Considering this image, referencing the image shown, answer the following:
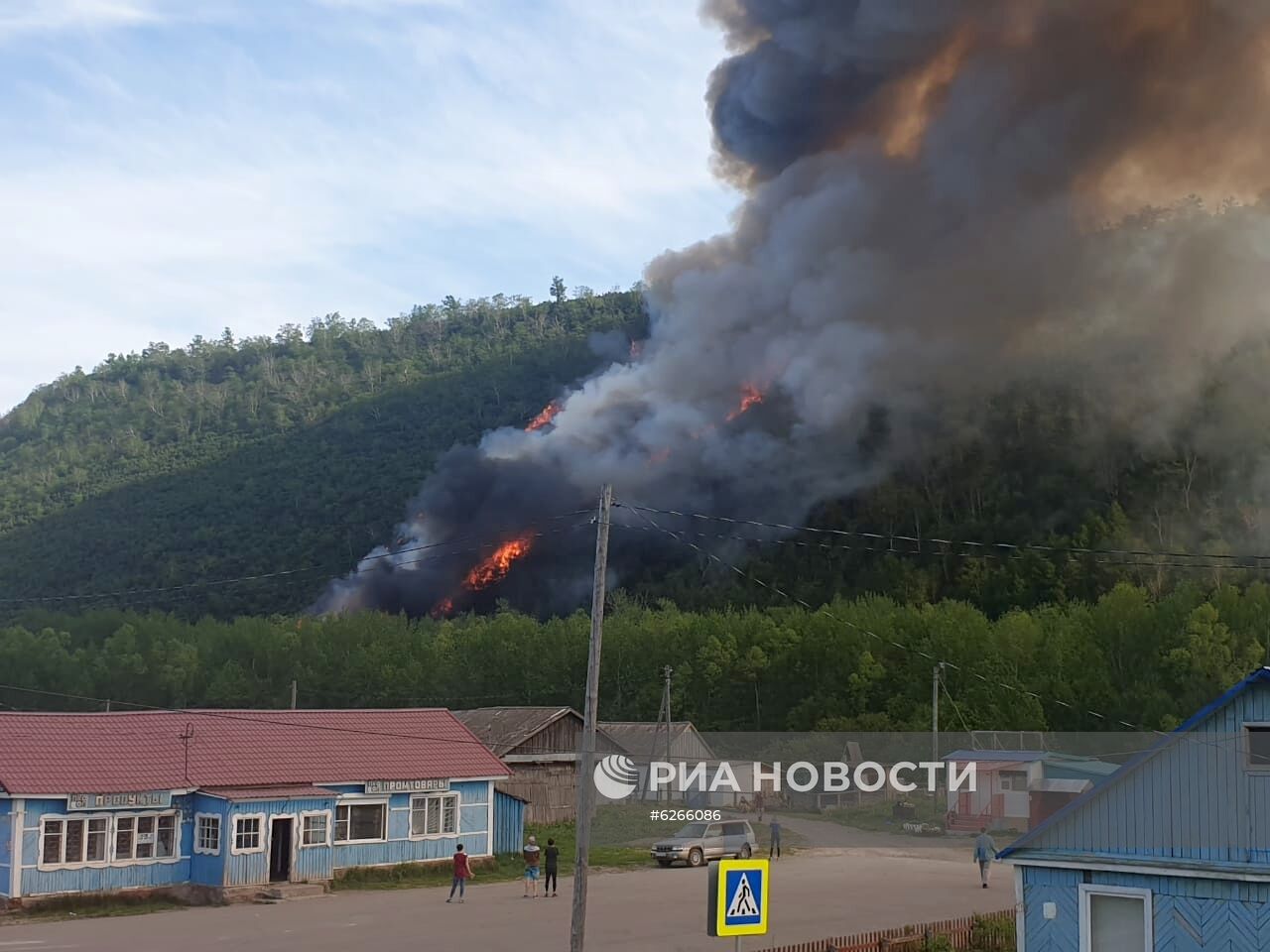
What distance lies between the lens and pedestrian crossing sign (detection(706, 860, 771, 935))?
16.5 metres

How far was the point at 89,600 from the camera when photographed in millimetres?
154250

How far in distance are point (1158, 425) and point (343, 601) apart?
75.3 metres

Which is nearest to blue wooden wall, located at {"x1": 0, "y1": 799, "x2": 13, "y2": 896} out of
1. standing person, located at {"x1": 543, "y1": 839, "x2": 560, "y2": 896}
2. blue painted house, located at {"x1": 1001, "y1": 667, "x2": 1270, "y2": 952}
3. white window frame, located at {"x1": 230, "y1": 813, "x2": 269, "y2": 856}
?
white window frame, located at {"x1": 230, "y1": 813, "x2": 269, "y2": 856}

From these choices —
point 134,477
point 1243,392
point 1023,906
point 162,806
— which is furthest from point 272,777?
point 134,477

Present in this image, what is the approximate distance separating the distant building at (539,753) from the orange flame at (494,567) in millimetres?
58679

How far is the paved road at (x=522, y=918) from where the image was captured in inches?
1166

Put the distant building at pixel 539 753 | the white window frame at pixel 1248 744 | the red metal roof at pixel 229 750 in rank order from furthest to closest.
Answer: the distant building at pixel 539 753 < the red metal roof at pixel 229 750 < the white window frame at pixel 1248 744

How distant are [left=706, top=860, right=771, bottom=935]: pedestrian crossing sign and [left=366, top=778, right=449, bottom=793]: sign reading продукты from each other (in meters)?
26.2

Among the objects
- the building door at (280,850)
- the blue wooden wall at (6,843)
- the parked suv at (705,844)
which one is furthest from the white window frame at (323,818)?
the parked suv at (705,844)

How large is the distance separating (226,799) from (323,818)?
366cm

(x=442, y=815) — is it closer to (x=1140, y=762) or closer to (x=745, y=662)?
(x=1140, y=762)

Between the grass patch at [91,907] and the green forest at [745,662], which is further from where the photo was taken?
the green forest at [745,662]

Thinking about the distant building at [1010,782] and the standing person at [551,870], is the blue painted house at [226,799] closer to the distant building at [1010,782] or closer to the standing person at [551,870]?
the standing person at [551,870]

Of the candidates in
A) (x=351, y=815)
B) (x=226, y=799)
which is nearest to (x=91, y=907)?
(x=226, y=799)
